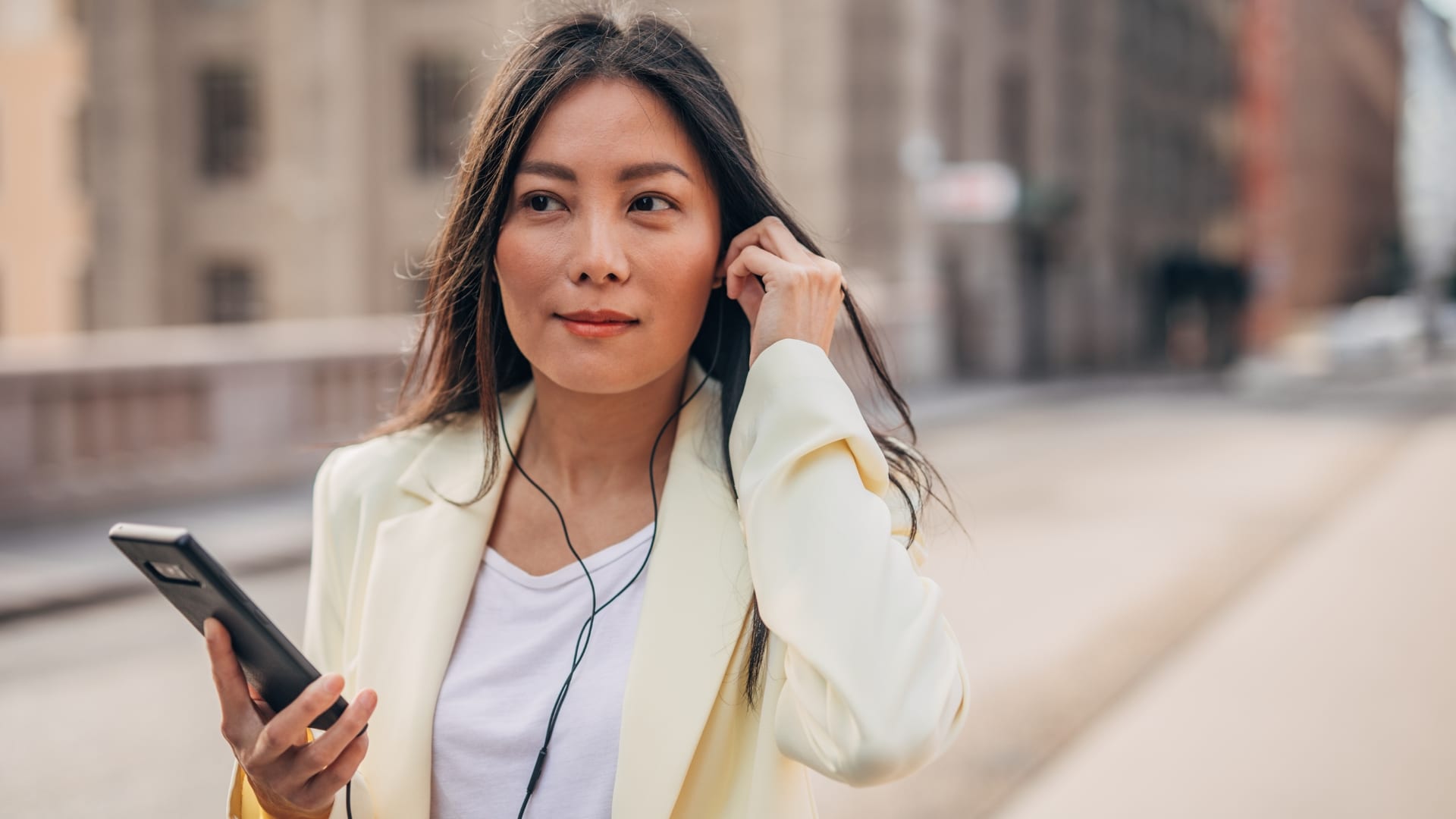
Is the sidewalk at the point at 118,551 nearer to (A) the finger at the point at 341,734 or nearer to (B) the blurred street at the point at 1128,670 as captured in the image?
(B) the blurred street at the point at 1128,670

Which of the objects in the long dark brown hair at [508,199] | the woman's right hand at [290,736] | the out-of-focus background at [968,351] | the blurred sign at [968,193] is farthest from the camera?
the blurred sign at [968,193]

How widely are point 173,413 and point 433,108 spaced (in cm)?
1723

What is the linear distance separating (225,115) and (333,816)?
29374mm

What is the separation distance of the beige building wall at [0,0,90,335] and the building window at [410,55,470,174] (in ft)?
29.3

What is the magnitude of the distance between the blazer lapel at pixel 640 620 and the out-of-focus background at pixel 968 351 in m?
0.33

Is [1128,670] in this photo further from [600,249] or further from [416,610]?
[600,249]

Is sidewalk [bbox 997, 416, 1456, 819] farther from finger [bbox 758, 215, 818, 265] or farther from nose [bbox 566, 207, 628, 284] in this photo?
nose [bbox 566, 207, 628, 284]

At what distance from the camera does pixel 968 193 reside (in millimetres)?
23812

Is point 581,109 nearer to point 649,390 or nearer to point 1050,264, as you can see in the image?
point 649,390

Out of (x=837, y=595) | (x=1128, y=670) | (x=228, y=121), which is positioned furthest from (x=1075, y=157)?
(x=837, y=595)

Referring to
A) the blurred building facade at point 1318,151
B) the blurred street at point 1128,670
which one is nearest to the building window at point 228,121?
the blurred street at point 1128,670

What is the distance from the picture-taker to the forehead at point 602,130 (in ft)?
5.62

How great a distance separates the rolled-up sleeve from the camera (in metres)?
1.50

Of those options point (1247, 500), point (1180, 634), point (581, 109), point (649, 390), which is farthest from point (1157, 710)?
point (1247, 500)
